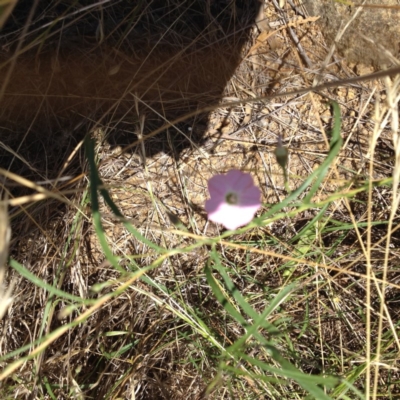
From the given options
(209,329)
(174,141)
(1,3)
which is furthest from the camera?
(174,141)

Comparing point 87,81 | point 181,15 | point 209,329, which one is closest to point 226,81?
point 181,15

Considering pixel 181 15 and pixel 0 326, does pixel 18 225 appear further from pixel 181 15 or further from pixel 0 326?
pixel 181 15

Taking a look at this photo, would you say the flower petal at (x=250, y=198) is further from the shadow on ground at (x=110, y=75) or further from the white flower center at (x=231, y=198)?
the shadow on ground at (x=110, y=75)

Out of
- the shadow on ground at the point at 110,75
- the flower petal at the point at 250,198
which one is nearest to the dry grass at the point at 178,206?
the shadow on ground at the point at 110,75

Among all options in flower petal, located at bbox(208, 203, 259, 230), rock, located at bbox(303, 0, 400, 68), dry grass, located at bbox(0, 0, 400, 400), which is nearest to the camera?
flower petal, located at bbox(208, 203, 259, 230)

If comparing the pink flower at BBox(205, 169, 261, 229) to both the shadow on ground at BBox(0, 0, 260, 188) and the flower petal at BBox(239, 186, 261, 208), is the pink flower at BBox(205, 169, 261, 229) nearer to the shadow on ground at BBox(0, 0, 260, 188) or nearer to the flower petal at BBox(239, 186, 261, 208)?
the flower petal at BBox(239, 186, 261, 208)

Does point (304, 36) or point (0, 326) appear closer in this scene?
point (0, 326)

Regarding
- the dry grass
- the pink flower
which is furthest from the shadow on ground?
the pink flower

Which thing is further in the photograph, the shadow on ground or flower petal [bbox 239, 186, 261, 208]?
the shadow on ground
